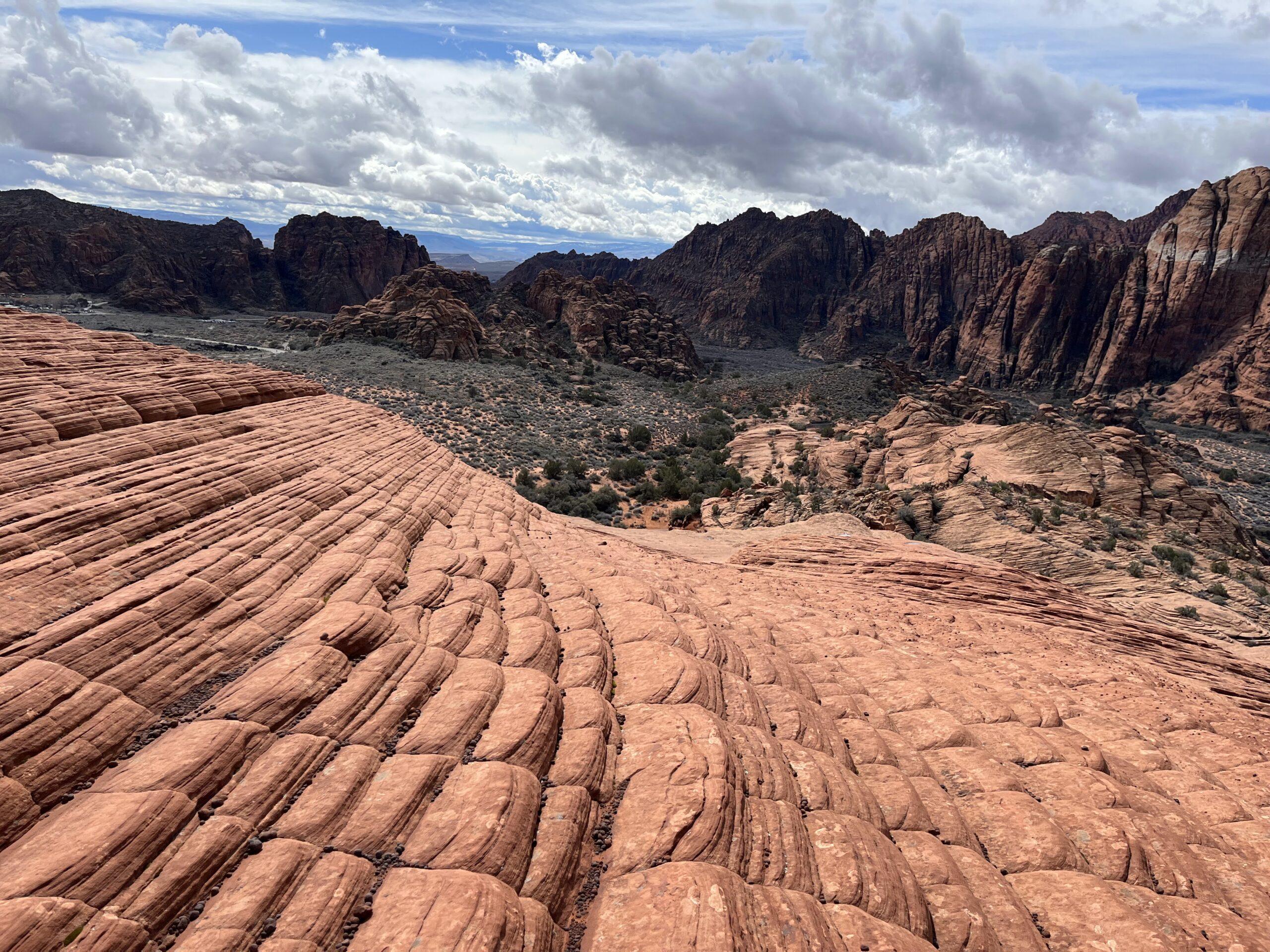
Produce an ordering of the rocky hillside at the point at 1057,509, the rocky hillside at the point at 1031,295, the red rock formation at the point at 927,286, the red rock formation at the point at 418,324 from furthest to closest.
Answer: the red rock formation at the point at 927,286
the rocky hillside at the point at 1031,295
the red rock formation at the point at 418,324
the rocky hillside at the point at 1057,509

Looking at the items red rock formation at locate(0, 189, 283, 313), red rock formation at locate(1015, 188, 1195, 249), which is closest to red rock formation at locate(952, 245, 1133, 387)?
red rock formation at locate(1015, 188, 1195, 249)

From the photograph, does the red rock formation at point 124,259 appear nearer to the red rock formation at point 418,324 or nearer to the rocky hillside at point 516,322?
the rocky hillside at point 516,322

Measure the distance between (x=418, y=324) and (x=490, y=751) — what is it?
73.1m

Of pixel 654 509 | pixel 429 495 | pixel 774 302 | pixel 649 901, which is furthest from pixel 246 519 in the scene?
pixel 774 302

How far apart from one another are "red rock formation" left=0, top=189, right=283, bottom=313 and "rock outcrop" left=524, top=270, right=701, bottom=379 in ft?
222

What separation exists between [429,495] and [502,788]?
10152mm

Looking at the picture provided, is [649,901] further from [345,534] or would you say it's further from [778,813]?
[345,534]

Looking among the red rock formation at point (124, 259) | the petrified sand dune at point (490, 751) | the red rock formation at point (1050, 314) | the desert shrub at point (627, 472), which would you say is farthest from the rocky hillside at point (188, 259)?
the red rock formation at point (1050, 314)

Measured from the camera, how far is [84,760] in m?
5.39

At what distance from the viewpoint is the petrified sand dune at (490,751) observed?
4.82 metres

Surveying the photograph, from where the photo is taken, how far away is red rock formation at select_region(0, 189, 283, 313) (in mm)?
104438

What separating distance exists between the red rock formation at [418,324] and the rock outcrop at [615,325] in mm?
20994

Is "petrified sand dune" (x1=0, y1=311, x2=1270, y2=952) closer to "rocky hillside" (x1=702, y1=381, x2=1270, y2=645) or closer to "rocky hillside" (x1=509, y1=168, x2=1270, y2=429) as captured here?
"rocky hillside" (x1=702, y1=381, x2=1270, y2=645)

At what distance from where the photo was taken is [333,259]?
443 feet
